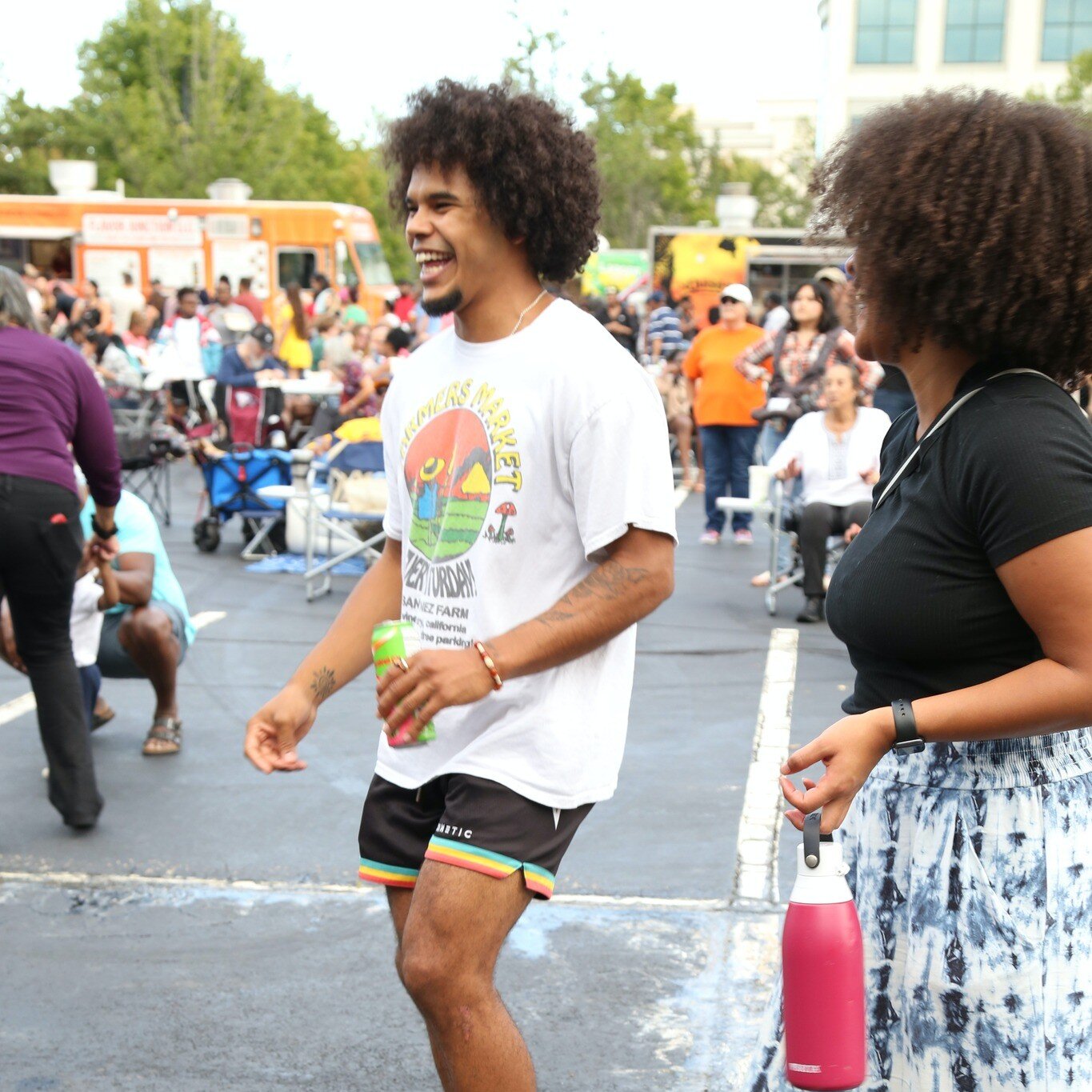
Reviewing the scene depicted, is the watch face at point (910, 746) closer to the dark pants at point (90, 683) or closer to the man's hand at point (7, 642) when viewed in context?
the man's hand at point (7, 642)

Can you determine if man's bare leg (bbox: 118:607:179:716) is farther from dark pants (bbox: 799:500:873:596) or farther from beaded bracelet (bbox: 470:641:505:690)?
dark pants (bbox: 799:500:873:596)

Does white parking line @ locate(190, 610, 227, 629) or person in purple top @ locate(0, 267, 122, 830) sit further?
white parking line @ locate(190, 610, 227, 629)

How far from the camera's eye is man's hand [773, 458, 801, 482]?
9.48 meters

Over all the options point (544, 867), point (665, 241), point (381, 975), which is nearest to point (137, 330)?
point (665, 241)

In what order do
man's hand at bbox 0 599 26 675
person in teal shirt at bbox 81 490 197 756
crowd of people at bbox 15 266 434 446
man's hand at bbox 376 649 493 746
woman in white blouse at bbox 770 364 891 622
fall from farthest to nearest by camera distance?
crowd of people at bbox 15 266 434 446 → woman in white blouse at bbox 770 364 891 622 → person in teal shirt at bbox 81 490 197 756 → man's hand at bbox 0 599 26 675 → man's hand at bbox 376 649 493 746

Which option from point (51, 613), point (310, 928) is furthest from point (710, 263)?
→ point (310, 928)

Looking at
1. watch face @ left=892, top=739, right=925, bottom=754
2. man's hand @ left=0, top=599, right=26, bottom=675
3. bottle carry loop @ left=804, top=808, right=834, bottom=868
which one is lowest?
man's hand @ left=0, top=599, right=26, bottom=675

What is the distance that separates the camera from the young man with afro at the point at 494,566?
2609 mm

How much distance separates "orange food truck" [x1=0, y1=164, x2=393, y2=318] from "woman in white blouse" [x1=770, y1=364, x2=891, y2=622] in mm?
16307

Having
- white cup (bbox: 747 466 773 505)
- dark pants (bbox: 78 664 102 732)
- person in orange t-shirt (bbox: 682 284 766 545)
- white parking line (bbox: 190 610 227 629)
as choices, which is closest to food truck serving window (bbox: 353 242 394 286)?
person in orange t-shirt (bbox: 682 284 766 545)

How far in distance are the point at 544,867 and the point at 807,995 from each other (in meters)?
→ 0.78

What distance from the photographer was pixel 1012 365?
211cm

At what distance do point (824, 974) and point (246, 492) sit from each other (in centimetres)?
993

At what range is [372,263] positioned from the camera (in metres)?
26.8
